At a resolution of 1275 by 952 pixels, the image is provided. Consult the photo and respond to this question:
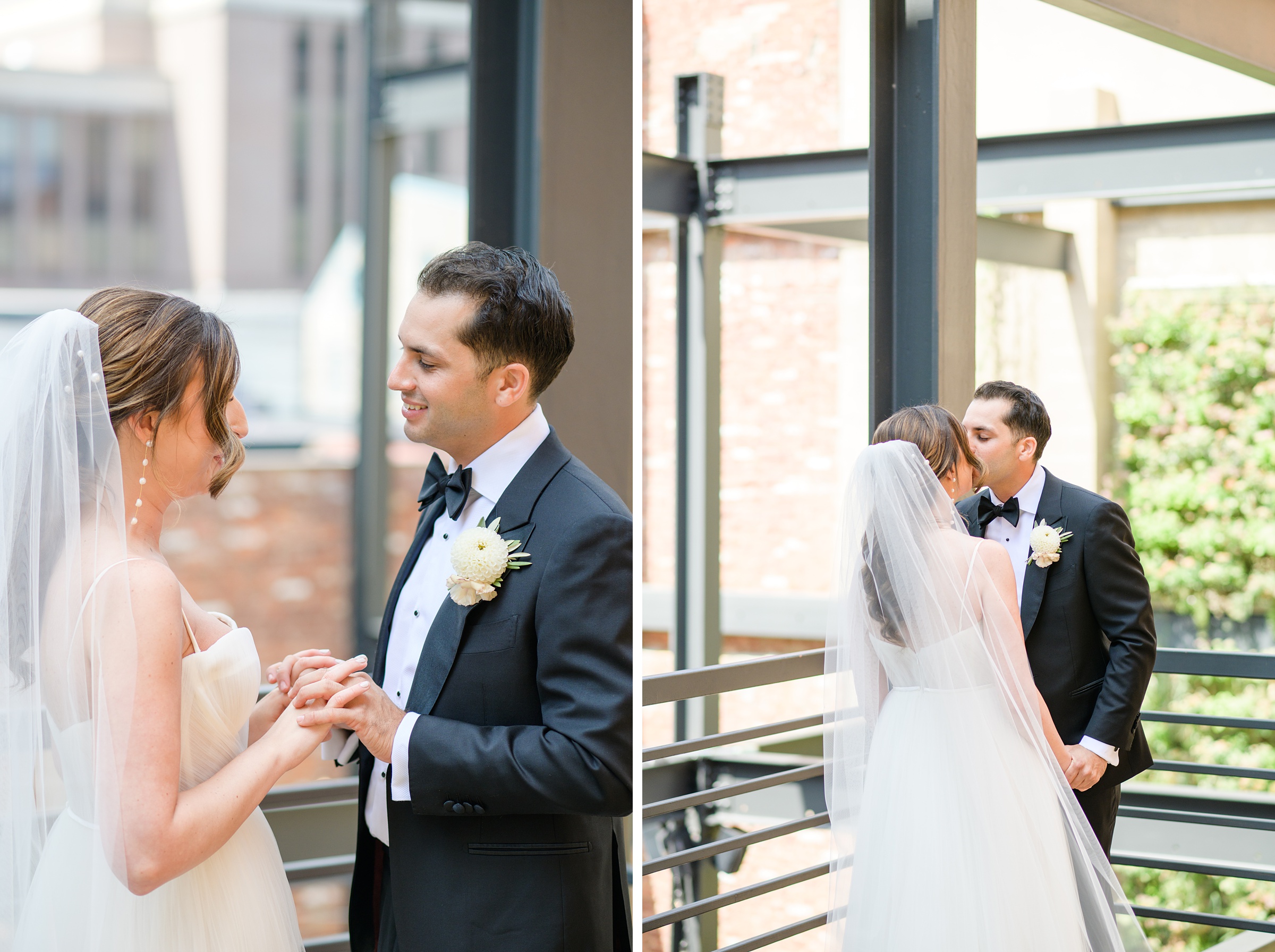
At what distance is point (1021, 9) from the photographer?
164cm

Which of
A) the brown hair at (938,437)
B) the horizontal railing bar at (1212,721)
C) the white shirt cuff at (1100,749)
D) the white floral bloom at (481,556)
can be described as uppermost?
the brown hair at (938,437)

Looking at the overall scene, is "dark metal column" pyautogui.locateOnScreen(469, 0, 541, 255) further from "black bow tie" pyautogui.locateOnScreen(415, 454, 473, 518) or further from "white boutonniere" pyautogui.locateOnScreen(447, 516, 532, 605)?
"white boutonniere" pyautogui.locateOnScreen(447, 516, 532, 605)

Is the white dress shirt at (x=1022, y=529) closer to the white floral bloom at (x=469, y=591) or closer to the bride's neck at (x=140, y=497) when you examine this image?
the white floral bloom at (x=469, y=591)

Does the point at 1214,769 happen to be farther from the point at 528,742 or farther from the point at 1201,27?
the point at 1201,27

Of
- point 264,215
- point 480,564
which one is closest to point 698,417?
point 480,564

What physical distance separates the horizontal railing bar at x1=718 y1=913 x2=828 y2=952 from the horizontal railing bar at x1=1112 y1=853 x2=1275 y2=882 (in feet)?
1.32

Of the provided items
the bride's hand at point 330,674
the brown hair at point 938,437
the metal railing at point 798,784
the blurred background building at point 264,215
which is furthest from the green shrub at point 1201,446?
the blurred background building at point 264,215

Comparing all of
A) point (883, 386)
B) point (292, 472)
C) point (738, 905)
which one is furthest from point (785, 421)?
point (292, 472)

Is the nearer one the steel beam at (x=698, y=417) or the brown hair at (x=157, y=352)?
the brown hair at (x=157, y=352)

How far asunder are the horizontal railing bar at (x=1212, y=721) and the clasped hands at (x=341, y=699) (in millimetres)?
1028

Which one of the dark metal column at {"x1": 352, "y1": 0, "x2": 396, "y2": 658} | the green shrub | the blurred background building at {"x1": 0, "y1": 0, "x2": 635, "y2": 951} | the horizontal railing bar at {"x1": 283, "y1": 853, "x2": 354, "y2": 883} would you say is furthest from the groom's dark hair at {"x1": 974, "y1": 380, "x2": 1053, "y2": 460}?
the blurred background building at {"x1": 0, "y1": 0, "x2": 635, "y2": 951}

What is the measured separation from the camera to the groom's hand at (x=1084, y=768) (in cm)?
150

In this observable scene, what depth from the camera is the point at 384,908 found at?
1.66 m

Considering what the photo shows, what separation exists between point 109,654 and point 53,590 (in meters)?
0.12
